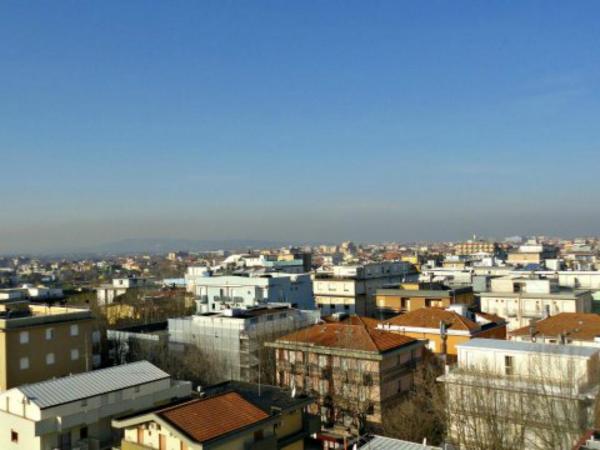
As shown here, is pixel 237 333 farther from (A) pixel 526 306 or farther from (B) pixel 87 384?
(A) pixel 526 306

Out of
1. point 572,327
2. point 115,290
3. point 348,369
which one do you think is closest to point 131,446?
point 348,369

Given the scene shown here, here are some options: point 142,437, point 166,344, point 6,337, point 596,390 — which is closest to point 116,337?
point 166,344

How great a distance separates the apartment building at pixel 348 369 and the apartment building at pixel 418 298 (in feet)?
59.1

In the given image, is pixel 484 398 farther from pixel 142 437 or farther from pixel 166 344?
pixel 166 344

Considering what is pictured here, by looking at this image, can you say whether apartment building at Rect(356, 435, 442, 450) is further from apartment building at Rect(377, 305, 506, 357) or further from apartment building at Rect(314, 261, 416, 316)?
apartment building at Rect(314, 261, 416, 316)

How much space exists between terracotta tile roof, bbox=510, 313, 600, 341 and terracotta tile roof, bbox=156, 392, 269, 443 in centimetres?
2266

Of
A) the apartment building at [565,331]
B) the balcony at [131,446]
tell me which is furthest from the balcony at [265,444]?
the apartment building at [565,331]

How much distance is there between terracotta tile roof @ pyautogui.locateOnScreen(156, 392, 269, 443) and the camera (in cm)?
1800

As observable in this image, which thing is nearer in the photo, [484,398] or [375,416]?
[484,398]

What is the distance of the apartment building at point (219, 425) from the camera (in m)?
18.0

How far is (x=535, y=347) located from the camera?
997 inches

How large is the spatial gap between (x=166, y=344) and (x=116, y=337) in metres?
4.90

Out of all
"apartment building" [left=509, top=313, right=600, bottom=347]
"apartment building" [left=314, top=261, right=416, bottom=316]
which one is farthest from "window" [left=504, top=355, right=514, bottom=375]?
"apartment building" [left=314, top=261, right=416, bottom=316]

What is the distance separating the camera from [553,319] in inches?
1483
